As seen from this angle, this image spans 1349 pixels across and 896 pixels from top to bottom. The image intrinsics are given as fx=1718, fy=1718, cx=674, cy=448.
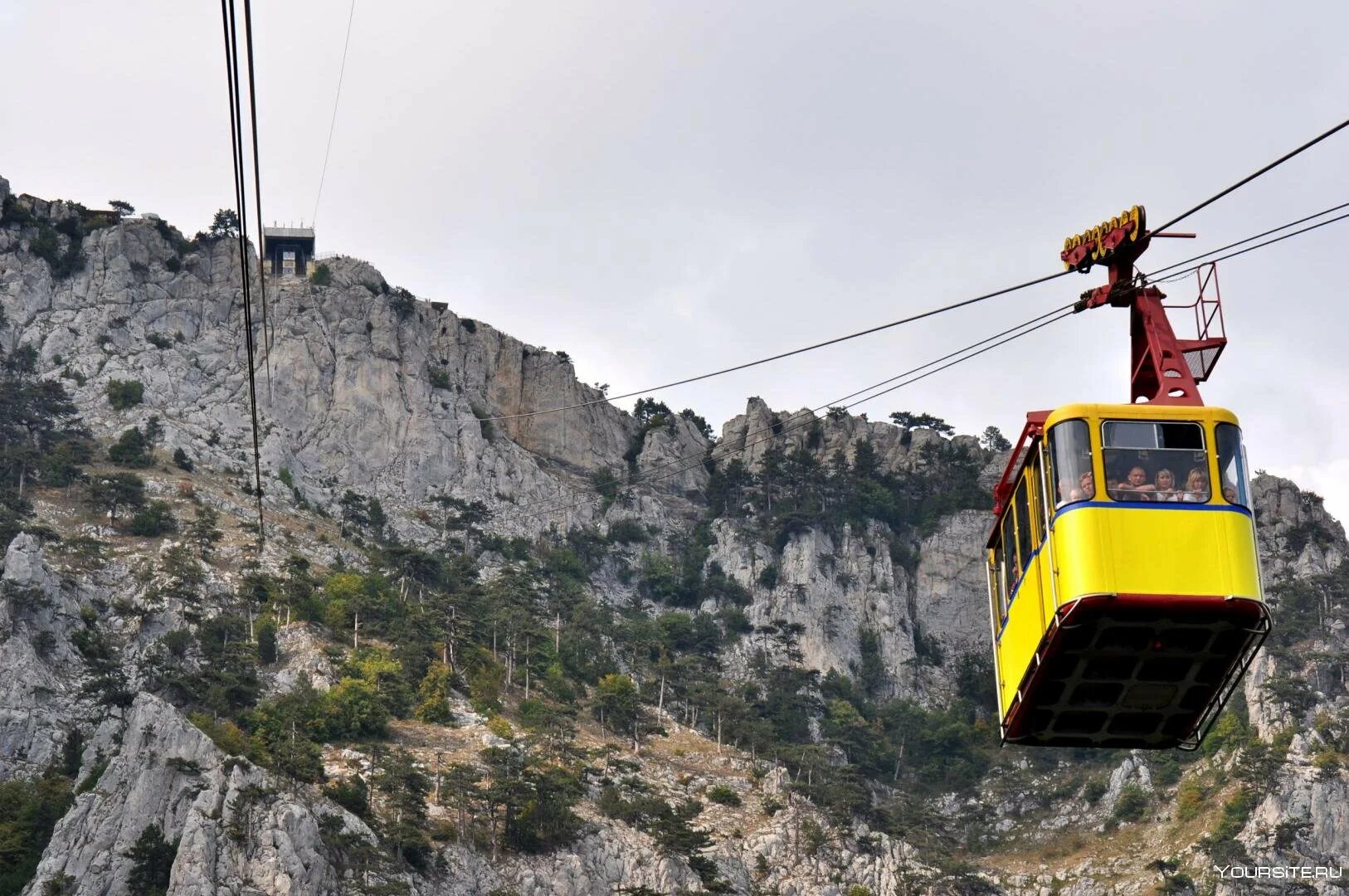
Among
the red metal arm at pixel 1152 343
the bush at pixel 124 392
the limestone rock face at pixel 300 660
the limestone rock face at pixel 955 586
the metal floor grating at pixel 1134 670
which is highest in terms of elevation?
the bush at pixel 124 392

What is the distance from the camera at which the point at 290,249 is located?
139 meters

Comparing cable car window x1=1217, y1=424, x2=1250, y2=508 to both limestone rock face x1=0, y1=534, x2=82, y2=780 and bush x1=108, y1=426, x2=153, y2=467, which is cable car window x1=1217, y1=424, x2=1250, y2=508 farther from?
bush x1=108, y1=426, x2=153, y2=467

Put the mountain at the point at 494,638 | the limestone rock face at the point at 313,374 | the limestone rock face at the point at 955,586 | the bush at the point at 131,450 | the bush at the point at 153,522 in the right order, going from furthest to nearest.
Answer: the limestone rock face at the point at 955,586, the limestone rock face at the point at 313,374, the bush at the point at 131,450, the bush at the point at 153,522, the mountain at the point at 494,638

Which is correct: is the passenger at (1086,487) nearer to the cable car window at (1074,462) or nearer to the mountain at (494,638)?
the cable car window at (1074,462)

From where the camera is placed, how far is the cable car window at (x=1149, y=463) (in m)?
21.9

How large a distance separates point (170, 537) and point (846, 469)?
62227 mm

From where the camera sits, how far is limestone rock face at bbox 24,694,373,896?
65812 mm

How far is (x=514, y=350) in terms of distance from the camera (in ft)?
468

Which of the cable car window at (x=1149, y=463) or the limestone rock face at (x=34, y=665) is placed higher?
the limestone rock face at (x=34, y=665)

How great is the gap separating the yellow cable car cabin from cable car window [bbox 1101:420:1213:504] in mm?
15

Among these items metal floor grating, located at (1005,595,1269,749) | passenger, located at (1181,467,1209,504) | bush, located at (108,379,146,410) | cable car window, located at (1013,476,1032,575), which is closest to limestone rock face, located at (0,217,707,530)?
bush, located at (108,379,146,410)

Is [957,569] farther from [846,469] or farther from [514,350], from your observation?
[514,350]

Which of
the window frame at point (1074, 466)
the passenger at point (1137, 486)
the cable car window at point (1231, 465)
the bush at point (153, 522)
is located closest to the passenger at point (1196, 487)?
the cable car window at point (1231, 465)

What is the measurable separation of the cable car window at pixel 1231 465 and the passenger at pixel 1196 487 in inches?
8.8
